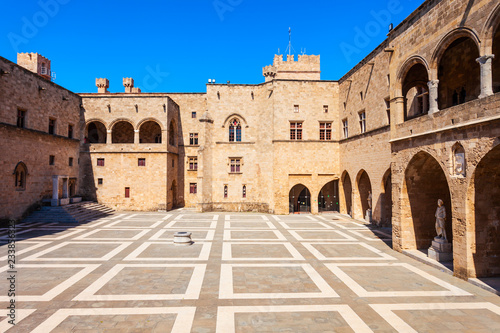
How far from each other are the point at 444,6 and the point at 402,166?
6.59 metres

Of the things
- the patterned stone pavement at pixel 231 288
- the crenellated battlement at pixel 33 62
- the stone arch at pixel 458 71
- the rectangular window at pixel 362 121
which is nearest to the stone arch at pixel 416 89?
the stone arch at pixel 458 71

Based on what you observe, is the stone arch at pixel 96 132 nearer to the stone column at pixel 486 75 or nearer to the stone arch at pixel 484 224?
the stone column at pixel 486 75

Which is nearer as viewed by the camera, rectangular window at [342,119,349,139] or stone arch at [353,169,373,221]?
stone arch at [353,169,373,221]

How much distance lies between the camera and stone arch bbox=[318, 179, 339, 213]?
89.5 feet

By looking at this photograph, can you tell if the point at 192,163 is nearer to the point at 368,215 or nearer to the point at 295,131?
the point at 295,131

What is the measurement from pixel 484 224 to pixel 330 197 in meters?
19.1

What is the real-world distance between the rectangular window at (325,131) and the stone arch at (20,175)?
2447cm

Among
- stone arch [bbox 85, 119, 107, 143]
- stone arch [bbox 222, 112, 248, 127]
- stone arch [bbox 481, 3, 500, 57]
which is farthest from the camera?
stone arch [bbox 85, 119, 107, 143]

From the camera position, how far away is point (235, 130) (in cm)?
2788

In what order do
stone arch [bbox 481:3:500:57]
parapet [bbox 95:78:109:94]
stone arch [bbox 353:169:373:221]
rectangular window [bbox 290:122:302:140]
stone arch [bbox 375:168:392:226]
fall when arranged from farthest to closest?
parapet [bbox 95:78:109:94], rectangular window [bbox 290:122:302:140], stone arch [bbox 353:169:373:221], stone arch [bbox 375:168:392:226], stone arch [bbox 481:3:500:57]

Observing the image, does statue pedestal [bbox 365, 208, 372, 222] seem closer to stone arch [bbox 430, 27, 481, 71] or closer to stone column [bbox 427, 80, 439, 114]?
stone column [bbox 427, 80, 439, 114]

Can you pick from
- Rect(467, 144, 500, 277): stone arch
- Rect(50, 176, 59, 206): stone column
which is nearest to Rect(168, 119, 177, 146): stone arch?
Rect(50, 176, 59, 206): stone column

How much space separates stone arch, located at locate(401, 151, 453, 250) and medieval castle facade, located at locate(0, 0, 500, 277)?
0.21 ft

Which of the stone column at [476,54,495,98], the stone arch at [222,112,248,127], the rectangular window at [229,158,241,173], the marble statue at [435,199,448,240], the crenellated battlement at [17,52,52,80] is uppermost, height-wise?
the crenellated battlement at [17,52,52,80]
